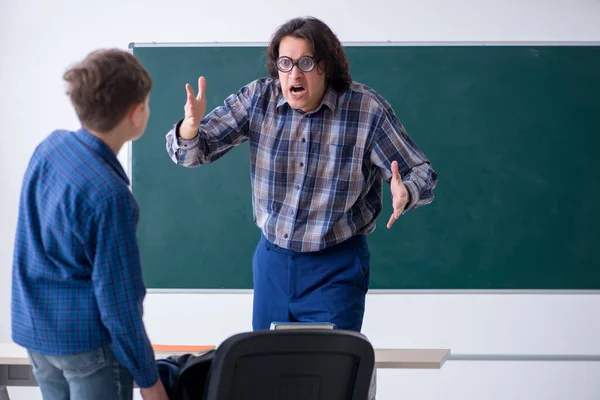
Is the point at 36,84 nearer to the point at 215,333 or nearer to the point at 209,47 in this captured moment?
the point at 209,47

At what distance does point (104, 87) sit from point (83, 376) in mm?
654

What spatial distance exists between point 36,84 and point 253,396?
322 centimetres

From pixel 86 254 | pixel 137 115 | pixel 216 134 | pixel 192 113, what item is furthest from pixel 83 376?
pixel 216 134

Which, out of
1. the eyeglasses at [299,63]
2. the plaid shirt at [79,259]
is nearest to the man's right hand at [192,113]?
the eyeglasses at [299,63]

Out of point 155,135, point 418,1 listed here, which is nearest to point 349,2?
point 418,1

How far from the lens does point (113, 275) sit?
5.40 feet

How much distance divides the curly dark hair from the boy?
3.28 feet

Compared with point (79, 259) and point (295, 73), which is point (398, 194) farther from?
point (79, 259)

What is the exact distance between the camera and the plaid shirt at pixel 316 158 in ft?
8.70

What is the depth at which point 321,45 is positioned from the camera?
8.59 ft

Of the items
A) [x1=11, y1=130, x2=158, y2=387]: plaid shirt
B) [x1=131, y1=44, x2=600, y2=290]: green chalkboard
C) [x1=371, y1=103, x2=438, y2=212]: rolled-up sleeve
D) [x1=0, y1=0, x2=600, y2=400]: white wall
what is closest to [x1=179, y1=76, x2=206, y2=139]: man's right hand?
[x1=371, y1=103, x2=438, y2=212]: rolled-up sleeve

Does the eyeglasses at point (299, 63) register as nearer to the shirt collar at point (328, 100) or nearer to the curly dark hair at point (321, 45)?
the curly dark hair at point (321, 45)

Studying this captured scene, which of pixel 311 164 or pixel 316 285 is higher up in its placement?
pixel 311 164

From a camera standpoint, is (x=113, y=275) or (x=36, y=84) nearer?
(x=113, y=275)
